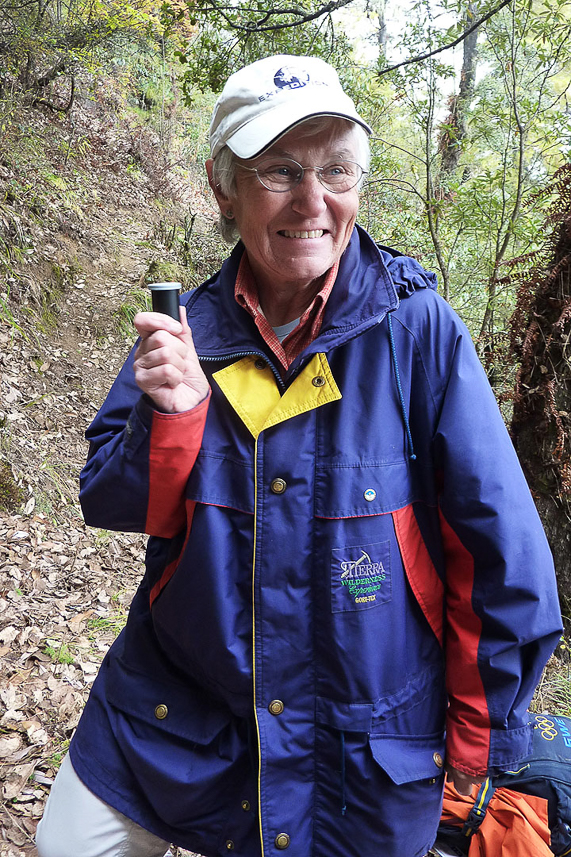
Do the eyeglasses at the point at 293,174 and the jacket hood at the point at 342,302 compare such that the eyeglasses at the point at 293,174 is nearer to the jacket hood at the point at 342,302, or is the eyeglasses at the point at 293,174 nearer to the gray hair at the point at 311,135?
the gray hair at the point at 311,135

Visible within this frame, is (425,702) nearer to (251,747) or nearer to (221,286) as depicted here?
(251,747)

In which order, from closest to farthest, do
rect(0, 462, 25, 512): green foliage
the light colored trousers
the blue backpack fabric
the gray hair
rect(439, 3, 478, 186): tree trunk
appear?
the gray hair, the light colored trousers, the blue backpack fabric, rect(0, 462, 25, 512): green foliage, rect(439, 3, 478, 186): tree trunk

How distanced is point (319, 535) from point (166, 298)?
702mm

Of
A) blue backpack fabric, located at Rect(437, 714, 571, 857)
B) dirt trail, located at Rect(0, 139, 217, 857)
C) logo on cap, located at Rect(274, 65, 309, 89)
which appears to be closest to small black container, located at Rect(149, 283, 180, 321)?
logo on cap, located at Rect(274, 65, 309, 89)

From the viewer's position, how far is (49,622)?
4.05 meters

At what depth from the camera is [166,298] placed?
1.56 m

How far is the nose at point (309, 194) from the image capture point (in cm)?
166

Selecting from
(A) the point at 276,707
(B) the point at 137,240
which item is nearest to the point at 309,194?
(A) the point at 276,707

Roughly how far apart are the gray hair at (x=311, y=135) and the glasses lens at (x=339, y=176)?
0.11 feet

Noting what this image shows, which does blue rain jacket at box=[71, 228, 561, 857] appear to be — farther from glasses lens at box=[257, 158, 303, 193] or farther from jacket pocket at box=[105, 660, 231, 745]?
glasses lens at box=[257, 158, 303, 193]

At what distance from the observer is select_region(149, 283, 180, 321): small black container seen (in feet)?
5.08

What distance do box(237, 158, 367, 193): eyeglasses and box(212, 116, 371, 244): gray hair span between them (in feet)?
0.19

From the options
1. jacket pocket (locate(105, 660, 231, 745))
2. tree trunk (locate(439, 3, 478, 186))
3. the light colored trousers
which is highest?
tree trunk (locate(439, 3, 478, 186))

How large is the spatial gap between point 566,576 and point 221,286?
9.30ft
